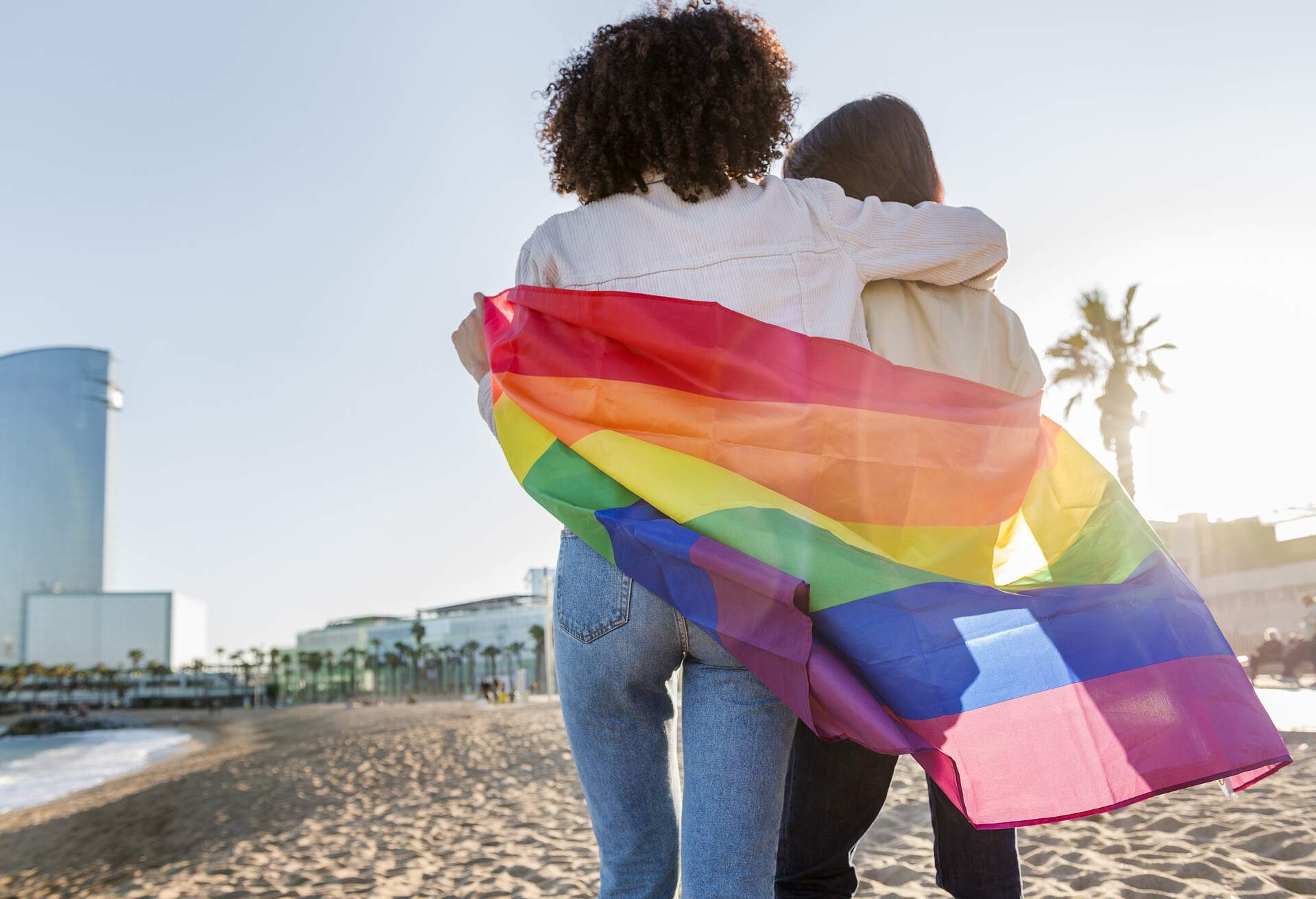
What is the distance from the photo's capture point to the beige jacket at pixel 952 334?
1.62m

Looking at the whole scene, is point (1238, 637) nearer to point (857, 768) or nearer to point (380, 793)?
point (380, 793)

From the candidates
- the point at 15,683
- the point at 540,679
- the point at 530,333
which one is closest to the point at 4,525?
the point at 15,683

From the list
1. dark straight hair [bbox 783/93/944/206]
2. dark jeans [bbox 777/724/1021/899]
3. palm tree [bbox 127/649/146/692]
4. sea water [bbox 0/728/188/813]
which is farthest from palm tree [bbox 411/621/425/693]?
dark straight hair [bbox 783/93/944/206]

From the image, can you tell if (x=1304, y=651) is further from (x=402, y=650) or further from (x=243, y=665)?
(x=243, y=665)

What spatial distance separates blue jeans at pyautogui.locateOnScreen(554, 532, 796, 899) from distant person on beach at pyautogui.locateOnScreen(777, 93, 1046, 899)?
1.94 feet

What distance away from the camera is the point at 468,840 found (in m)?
6.73

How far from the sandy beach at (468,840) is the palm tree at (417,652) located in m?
66.6

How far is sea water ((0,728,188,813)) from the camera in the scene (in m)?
25.4

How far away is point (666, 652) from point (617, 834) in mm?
314

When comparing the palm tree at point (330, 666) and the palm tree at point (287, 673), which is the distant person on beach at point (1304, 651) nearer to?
the palm tree at point (330, 666)

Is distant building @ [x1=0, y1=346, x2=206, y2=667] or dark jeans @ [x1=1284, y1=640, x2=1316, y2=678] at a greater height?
distant building @ [x1=0, y1=346, x2=206, y2=667]

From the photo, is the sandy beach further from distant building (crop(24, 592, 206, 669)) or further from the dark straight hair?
distant building (crop(24, 592, 206, 669))

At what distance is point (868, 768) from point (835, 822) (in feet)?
0.43

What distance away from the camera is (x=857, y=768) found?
1.91 meters
